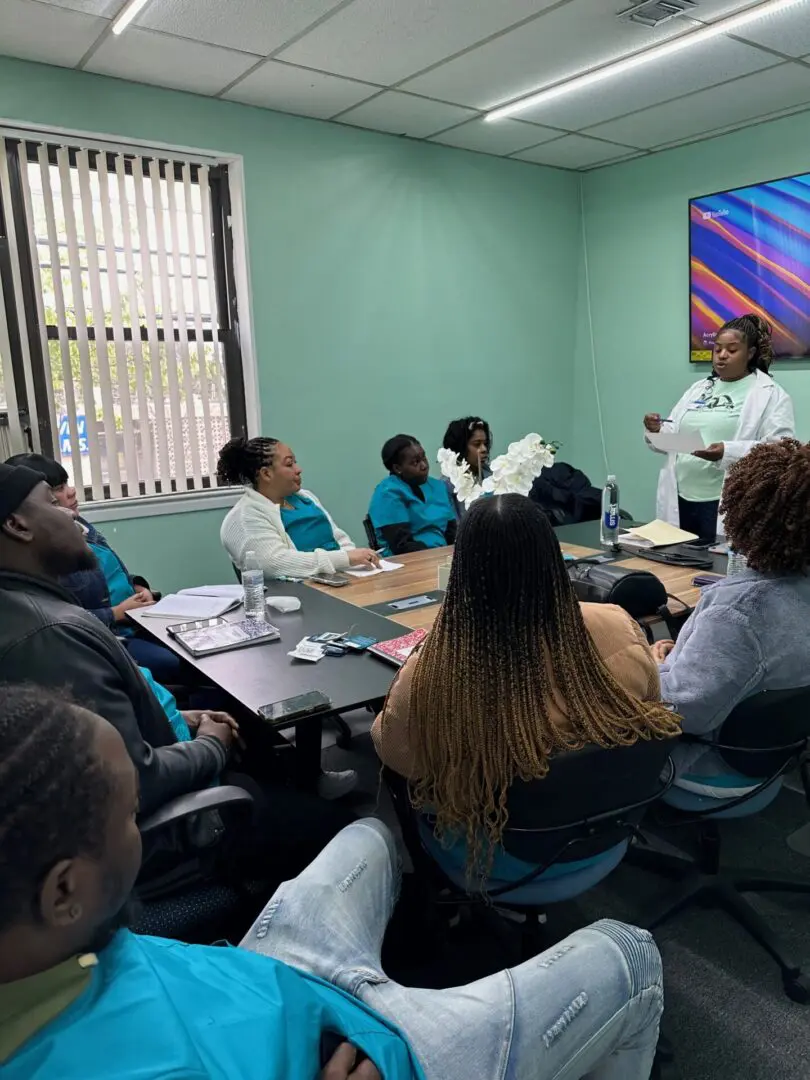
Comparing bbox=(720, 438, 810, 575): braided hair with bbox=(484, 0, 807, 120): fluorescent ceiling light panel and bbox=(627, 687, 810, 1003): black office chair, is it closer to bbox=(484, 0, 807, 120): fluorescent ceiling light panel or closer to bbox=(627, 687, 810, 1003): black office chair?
bbox=(627, 687, 810, 1003): black office chair

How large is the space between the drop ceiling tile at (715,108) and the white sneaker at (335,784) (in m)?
3.66

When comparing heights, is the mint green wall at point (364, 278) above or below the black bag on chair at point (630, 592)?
above

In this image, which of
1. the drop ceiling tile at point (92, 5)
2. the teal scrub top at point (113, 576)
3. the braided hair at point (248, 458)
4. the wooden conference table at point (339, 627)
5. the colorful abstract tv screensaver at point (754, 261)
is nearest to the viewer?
the wooden conference table at point (339, 627)

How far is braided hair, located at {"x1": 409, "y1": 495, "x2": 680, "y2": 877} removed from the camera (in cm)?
125

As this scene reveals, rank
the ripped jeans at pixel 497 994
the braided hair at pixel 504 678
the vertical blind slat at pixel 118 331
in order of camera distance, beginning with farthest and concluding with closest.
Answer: the vertical blind slat at pixel 118 331
the braided hair at pixel 504 678
the ripped jeans at pixel 497 994

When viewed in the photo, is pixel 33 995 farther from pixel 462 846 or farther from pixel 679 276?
pixel 679 276

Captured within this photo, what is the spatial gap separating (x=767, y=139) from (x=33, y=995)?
5060mm

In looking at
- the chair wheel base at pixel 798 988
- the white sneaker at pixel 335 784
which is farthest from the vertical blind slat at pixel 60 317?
the chair wheel base at pixel 798 988

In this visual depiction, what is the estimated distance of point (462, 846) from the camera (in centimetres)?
142

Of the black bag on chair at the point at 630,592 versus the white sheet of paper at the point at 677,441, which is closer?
the black bag on chair at the point at 630,592

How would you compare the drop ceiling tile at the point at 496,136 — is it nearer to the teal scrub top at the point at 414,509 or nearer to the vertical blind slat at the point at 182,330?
the vertical blind slat at the point at 182,330

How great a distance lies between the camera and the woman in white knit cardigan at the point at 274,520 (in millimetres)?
2758

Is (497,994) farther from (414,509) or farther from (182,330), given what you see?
(182,330)

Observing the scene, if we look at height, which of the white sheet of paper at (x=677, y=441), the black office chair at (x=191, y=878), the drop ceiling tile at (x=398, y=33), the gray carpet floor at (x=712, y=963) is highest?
the drop ceiling tile at (x=398, y=33)
